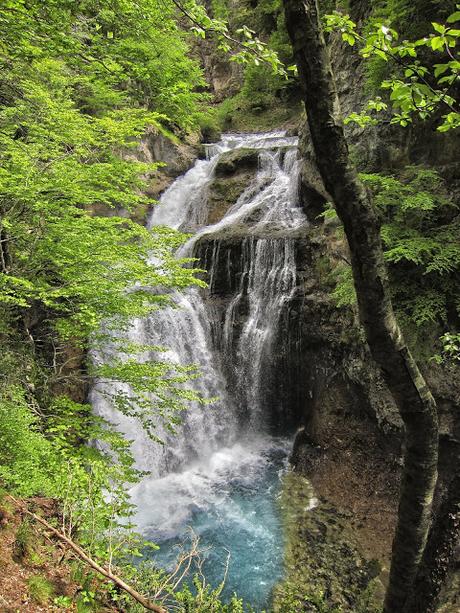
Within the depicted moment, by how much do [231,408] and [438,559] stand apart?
9.01 m

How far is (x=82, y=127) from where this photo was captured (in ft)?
19.8

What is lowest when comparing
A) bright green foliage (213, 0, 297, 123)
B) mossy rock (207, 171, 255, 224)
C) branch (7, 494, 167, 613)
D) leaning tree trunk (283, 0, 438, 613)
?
branch (7, 494, 167, 613)

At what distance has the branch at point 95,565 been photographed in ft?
9.73

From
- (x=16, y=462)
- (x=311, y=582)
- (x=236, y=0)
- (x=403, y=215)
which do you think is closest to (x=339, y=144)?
(x=16, y=462)

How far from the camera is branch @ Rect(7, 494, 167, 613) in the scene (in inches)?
117

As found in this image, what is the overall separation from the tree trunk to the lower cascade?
4709 millimetres

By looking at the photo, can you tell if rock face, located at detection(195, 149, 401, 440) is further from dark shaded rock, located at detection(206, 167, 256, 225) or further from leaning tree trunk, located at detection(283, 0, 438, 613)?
leaning tree trunk, located at detection(283, 0, 438, 613)

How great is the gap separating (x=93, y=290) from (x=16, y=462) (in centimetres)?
234

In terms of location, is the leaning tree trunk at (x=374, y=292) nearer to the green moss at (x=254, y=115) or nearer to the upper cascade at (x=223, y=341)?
the upper cascade at (x=223, y=341)

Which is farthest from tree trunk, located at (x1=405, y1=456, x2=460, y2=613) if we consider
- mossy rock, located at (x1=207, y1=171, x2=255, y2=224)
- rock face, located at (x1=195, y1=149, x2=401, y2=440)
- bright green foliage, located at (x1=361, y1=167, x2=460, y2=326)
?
mossy rock, located at (x1=207, y1=171, x2=255, y2=224)

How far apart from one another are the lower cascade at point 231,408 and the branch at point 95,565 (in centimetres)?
397

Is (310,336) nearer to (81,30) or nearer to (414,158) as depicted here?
(414,158)

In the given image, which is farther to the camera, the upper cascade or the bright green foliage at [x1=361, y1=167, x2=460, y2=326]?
the upper cascade

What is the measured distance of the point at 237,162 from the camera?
17359mm
